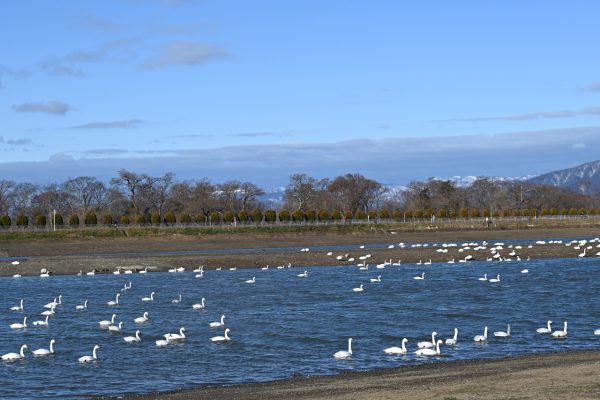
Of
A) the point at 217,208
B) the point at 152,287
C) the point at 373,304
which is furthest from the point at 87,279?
the point at 217,208

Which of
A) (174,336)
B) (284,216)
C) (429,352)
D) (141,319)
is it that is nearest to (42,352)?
(174,336)

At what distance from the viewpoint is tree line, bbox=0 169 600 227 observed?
382 ft

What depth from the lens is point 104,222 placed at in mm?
106375

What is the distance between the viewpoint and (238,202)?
143750 mm

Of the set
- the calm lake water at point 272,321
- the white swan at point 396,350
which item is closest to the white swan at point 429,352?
the calm lake water at point 272,321

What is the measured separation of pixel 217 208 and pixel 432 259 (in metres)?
74.0

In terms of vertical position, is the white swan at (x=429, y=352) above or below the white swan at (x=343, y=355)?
above

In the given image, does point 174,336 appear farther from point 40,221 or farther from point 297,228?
point 40,221

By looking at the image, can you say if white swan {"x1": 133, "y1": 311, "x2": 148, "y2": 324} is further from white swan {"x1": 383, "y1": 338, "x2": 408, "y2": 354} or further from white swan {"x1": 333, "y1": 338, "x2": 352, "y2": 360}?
white swan {"x1": 383, "y1": 338, "x2": 408, "y2": 354}

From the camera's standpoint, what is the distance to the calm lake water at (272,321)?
2600cm

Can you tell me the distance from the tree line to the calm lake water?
55.5 m

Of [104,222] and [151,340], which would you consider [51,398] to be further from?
[104,222]

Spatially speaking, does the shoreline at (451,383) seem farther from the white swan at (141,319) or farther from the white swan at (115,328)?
the white swan at (141,319)

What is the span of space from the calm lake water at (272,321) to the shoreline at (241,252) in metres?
6.52
